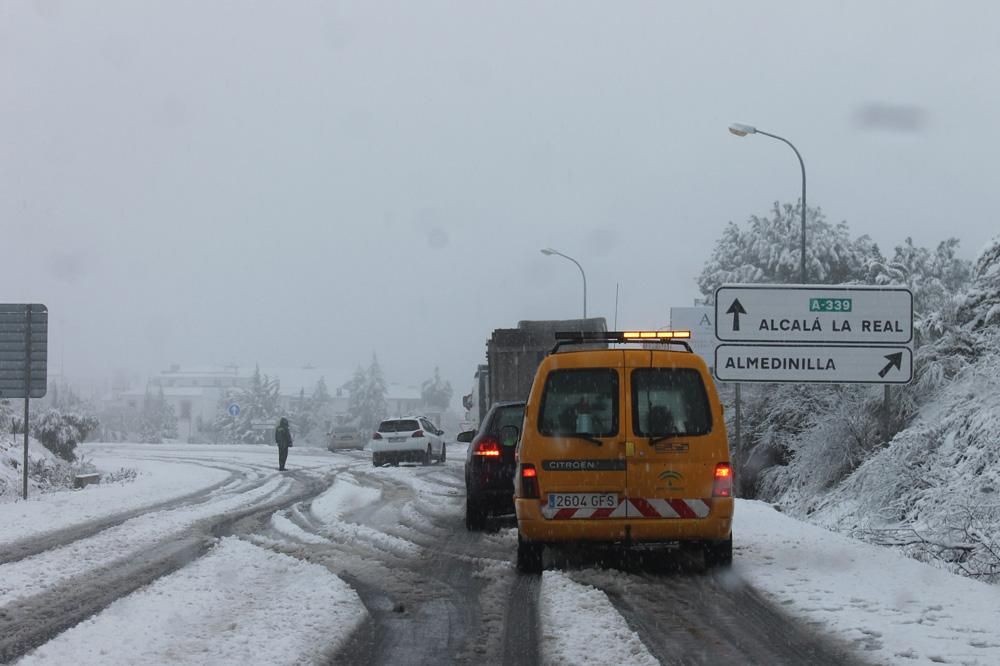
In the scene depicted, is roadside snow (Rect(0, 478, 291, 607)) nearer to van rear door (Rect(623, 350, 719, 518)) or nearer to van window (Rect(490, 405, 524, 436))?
van window (Rect(490, 405, 524, 436))

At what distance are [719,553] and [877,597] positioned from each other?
1.81 metres

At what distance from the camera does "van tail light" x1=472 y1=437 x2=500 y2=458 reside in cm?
1328

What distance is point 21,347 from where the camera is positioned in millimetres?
18922

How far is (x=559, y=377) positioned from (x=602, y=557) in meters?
2.16

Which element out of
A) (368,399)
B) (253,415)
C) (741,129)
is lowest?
(253,415)

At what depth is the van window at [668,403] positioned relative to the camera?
907cm

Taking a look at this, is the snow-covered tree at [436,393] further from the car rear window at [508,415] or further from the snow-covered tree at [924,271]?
the car rear window at [508,415]

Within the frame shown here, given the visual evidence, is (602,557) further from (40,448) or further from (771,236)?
(771,236)

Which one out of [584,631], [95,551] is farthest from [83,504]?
[584,631]

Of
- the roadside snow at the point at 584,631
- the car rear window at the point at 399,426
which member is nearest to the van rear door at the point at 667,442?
the roadside snow at the point at 584,631

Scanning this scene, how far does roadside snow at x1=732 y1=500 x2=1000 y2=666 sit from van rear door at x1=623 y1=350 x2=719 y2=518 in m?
0.87

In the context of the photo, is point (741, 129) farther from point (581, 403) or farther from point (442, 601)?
point (442, 601)

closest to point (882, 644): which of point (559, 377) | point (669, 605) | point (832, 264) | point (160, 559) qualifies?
point (669, 605)

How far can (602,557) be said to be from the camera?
10.5 metres
